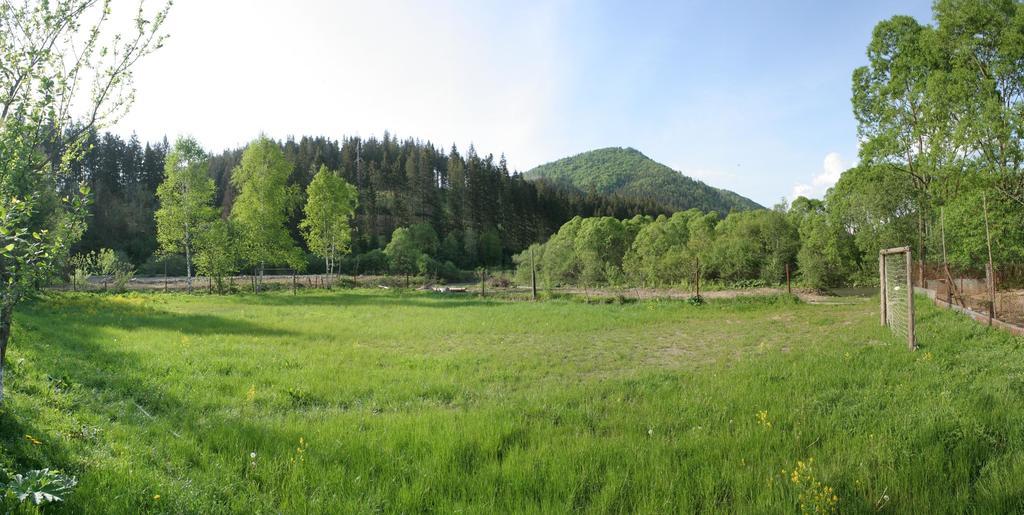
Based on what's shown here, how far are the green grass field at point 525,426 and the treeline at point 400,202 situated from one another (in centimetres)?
6238

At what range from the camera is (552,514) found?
335 cm

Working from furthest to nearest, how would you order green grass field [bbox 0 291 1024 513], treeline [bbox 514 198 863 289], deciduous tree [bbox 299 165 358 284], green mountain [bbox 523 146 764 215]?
green mountain [bbox 523 146 764 215]
deciduous tree [bbox 299 165 358 284]
treeline [bbox 514 198 863 289]
green grass field [bbox 0 291 1024 513]

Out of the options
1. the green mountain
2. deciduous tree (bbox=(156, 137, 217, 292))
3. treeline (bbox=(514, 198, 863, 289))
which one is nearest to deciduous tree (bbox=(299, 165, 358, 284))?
deciduous tree (bbox=(156, 137, 217, 292))

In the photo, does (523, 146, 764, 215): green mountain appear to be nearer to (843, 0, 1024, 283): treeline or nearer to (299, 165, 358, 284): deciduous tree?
(299, 165, 358, 284): deciduous tree

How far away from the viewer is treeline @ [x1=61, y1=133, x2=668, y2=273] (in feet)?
238

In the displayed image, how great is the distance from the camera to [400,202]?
84375 millimetres

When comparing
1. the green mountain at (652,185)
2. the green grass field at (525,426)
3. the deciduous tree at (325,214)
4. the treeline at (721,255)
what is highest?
the green mountain at (652,185)

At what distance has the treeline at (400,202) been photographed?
72438mm

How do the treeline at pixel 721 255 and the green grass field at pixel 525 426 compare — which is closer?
the green grass field at pixel 525 426

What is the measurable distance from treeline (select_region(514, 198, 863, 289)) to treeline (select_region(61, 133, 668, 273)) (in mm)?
26535

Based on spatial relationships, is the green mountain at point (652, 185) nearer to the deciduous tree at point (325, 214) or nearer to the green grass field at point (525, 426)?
the deciduous tree at point (325, 214)

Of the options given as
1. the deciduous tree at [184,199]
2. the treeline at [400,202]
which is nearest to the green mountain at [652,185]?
the treeline at [400,202]

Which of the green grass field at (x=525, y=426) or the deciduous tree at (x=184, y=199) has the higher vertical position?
the deciduous tree at (x=184, y=199)

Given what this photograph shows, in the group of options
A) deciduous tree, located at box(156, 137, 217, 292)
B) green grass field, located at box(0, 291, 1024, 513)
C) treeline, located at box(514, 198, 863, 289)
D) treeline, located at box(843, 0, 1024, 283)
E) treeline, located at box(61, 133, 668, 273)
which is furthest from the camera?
treeline, located at box(61, 133, 668, 273)
